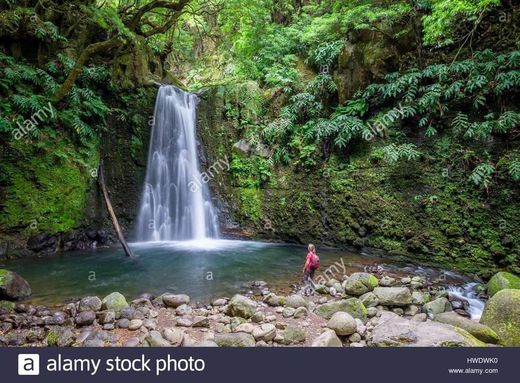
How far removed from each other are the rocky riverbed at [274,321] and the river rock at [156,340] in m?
0.01

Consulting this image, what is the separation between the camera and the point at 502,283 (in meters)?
5.59

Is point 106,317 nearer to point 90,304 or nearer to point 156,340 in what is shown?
point 90,304

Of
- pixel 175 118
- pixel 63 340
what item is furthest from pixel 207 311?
pixel 175 118

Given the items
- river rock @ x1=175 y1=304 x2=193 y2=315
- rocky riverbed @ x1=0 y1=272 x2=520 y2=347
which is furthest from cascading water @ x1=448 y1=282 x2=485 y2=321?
river rock @ x1=175 y1=304 x2=193 y2=315

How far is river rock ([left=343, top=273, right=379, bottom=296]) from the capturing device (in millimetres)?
5707

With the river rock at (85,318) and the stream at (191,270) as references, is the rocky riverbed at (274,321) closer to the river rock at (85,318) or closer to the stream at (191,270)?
the river rock at (85,318)

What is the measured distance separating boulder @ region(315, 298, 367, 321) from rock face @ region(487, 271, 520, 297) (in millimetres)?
2732

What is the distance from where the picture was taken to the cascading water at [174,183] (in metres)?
10.6

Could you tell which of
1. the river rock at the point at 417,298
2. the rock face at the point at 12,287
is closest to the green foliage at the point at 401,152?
the river rock at the point at 417,298

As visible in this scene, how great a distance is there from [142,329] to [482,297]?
596 centimetres

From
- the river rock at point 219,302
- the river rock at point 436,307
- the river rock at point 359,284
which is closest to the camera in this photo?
the river rock at point 436,307

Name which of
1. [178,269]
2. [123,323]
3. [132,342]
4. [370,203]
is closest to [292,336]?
[132,342]

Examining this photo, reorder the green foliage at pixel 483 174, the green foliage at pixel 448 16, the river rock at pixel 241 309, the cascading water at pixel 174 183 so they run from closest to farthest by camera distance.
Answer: the river rock at pixel 241 309 → the green foliage at pixel 448 16 → the green foliage at pixel 483 174 → the cascading water at pixel 174 183

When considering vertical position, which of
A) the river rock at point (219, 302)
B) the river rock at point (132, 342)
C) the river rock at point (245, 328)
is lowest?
the river rock at point (219, 302)
